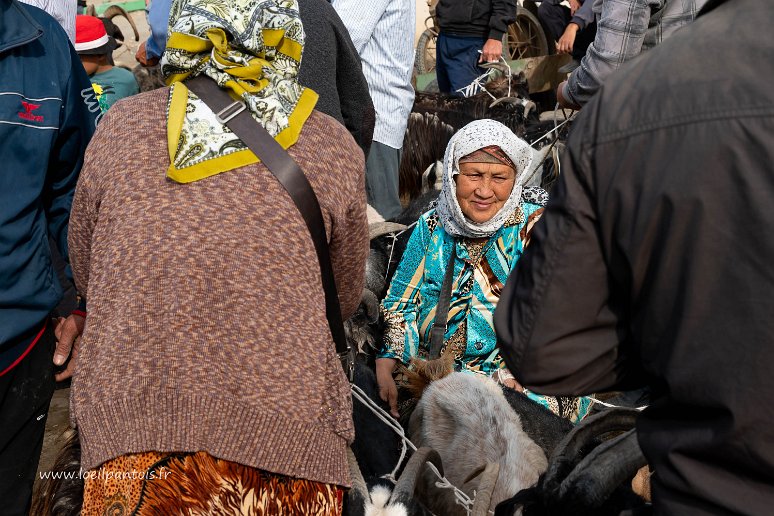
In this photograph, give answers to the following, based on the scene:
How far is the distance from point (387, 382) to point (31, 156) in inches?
59.7

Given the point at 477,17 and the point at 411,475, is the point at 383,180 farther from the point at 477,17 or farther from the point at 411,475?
the point at 477,17

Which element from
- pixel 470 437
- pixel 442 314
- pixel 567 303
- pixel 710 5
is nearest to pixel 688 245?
pixel 567 303

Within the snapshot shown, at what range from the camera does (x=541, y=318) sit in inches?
44.4

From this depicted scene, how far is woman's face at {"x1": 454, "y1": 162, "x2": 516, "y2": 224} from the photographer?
3.08m

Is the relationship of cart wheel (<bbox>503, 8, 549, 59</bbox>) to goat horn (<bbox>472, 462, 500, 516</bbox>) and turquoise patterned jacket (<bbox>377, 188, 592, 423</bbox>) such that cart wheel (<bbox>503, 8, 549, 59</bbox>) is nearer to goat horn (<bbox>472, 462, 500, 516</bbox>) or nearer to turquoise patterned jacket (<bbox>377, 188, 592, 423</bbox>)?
turquoise patterned jacket (<bbox>377, 188, 592, 423</bbox>)

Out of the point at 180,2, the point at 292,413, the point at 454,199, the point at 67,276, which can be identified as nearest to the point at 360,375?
the point at 454,199

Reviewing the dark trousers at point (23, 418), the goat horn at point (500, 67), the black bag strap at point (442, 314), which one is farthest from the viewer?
the goat horn at point (500, 67)

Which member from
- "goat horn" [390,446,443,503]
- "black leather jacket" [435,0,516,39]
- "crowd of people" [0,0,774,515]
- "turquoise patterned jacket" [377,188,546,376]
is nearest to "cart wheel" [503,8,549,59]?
"black leather jacket" [435,0,516,39]

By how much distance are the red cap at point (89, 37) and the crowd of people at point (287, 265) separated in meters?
2.81

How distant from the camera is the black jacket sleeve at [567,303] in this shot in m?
1.07

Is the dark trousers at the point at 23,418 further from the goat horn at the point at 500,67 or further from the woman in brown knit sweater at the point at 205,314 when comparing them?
the goat horn at the point at 500,67

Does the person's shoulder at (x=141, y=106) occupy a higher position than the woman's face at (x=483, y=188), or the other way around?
the person's shoulder at (x=141, y=106)

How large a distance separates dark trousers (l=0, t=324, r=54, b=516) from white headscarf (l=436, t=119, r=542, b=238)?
153 centimetres

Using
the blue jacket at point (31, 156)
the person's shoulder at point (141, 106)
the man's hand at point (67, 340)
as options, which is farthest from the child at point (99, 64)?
the person's shoulder at point (141, 106)
